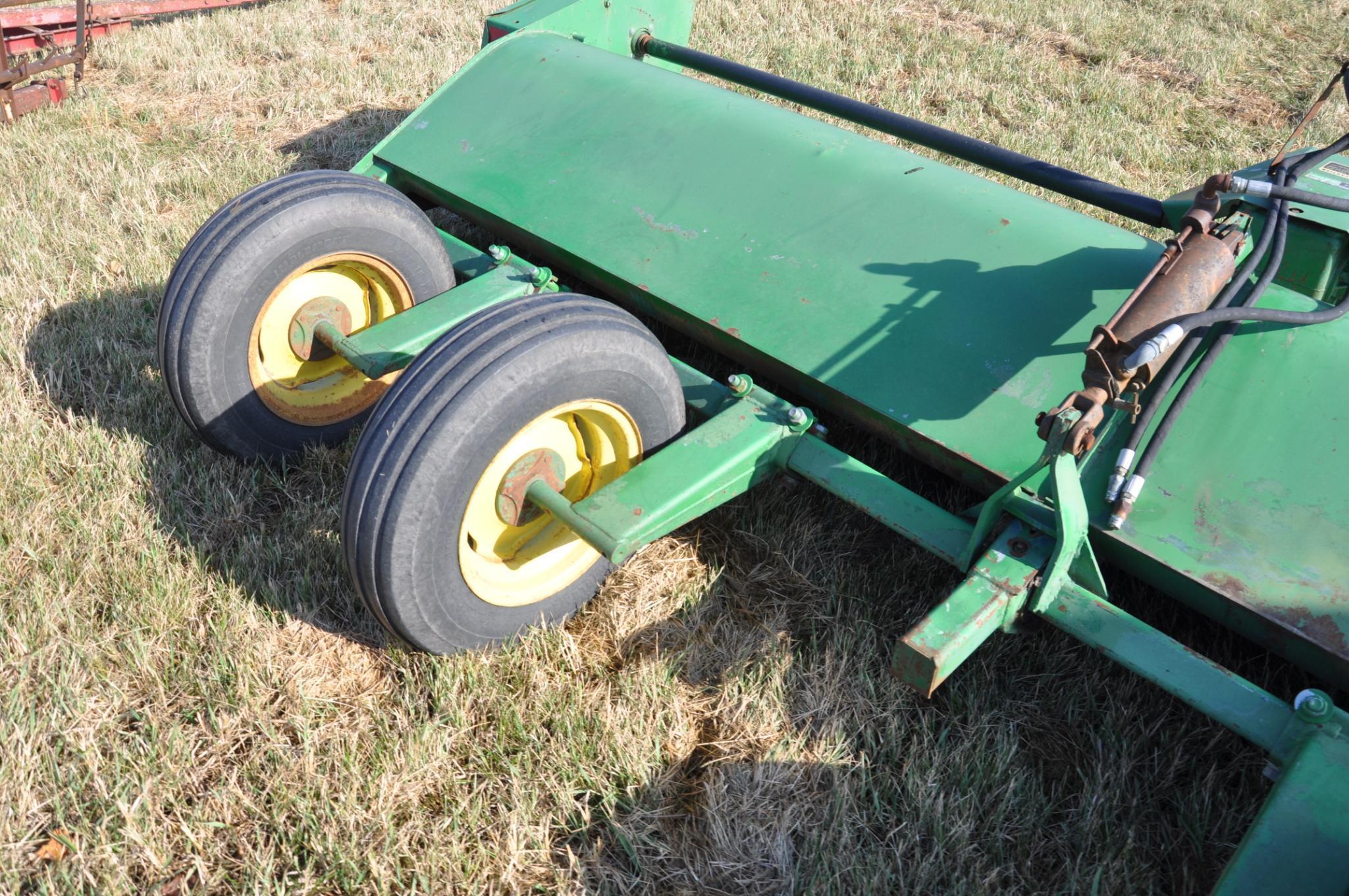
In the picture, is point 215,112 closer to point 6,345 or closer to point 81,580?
point 6,345

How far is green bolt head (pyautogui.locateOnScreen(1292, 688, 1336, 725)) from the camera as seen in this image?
5.43 ft

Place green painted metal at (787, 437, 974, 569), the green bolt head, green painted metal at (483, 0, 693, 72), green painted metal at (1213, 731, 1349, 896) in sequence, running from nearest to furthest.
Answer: green painted metal at (1213, 731, 1349, 896)
the green bolt head
green painted metal at (787, 437, 974, 569)
green painted metal at (483, 0, 693, 72)

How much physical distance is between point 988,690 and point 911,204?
4.11ft

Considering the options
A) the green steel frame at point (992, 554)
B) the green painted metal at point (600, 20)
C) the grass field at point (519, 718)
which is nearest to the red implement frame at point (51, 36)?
the grass field at point (519, 718)

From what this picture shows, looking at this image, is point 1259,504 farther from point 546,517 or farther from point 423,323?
point 423,323

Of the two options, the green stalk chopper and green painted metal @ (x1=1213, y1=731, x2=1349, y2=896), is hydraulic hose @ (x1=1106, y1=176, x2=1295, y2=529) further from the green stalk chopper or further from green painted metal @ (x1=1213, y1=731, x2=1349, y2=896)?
green painted metal @ (x1=1213, y1=731, x2=1349, y2=896)

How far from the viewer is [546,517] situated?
2.20m

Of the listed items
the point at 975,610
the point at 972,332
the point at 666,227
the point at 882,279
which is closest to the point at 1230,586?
the point at 975,610

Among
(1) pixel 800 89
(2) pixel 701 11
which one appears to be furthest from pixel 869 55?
(1) pixel 800 89

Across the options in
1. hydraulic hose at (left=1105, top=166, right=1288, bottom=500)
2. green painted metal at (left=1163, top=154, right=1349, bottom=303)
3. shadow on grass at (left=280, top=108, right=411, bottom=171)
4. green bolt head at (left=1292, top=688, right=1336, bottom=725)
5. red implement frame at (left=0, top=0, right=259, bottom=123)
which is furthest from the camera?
red implement frame at (left=0, top=0, right=259, bottom=123)

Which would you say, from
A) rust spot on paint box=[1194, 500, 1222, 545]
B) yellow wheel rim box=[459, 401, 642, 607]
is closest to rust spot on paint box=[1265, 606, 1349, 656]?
rust spot on paint box=[1194, 500, 1222, 545]

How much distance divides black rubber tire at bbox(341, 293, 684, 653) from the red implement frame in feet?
13.9

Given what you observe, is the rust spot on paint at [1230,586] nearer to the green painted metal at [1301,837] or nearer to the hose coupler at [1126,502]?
the hose coupler at [1126,502]

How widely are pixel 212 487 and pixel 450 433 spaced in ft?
3.82
